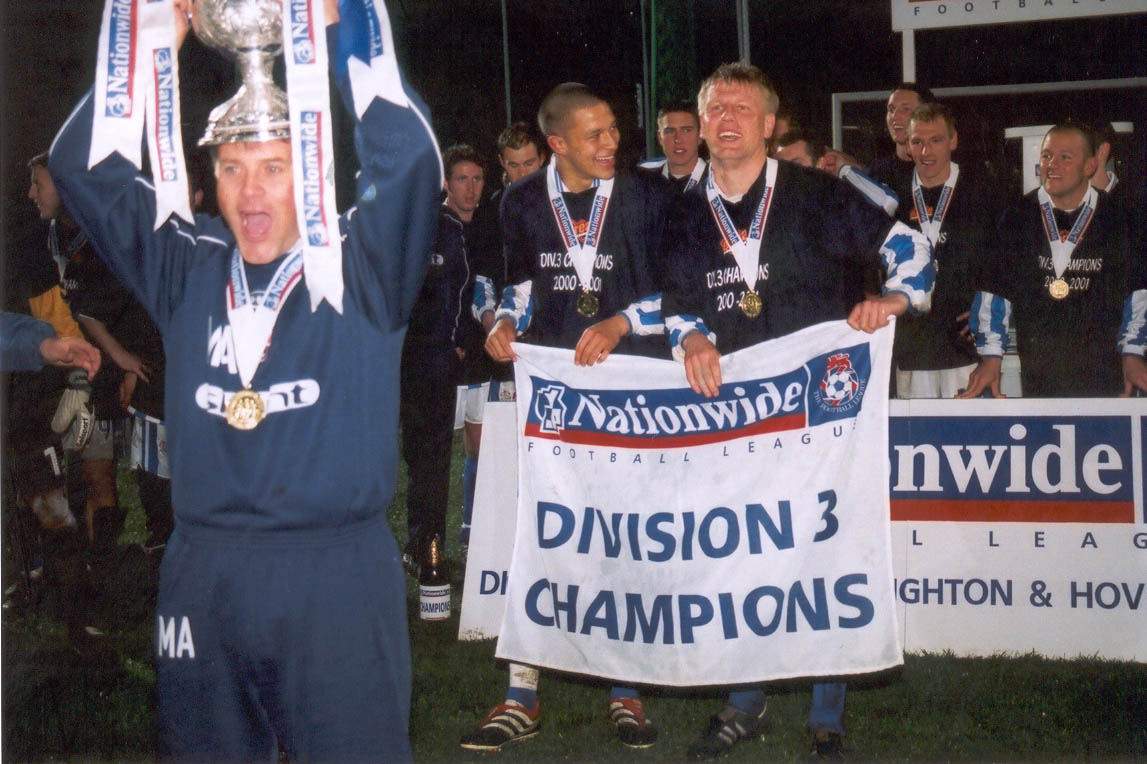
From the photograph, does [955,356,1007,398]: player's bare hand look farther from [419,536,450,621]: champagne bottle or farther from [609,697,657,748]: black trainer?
[419,536,450,621]: champagne bottle

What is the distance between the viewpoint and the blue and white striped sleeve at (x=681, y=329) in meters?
3.82

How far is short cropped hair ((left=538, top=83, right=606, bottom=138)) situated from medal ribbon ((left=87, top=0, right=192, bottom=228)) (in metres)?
1.54

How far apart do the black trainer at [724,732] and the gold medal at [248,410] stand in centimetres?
197

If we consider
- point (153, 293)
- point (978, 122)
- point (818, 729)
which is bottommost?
point (818, 729)

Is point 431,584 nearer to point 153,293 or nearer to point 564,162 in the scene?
point 564,162

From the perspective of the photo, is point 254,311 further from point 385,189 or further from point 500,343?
point 500,343

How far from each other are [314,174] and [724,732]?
2236 millimetres

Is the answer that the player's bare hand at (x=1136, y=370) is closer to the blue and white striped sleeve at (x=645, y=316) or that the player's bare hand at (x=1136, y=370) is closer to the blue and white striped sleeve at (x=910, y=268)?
the blue and white striped sleeve at (x=910, y=268)

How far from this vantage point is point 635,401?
383cm

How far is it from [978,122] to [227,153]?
838 centimetres

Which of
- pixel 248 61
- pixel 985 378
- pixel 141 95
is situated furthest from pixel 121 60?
pixel 985 378

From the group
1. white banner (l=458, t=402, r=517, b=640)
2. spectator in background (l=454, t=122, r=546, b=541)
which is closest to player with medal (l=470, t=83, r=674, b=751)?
white banner (l=458, t=402, r=517, b=640)

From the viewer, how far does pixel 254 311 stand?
2.47m

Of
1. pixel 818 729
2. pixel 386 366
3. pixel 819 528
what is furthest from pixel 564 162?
pixel 818 729
